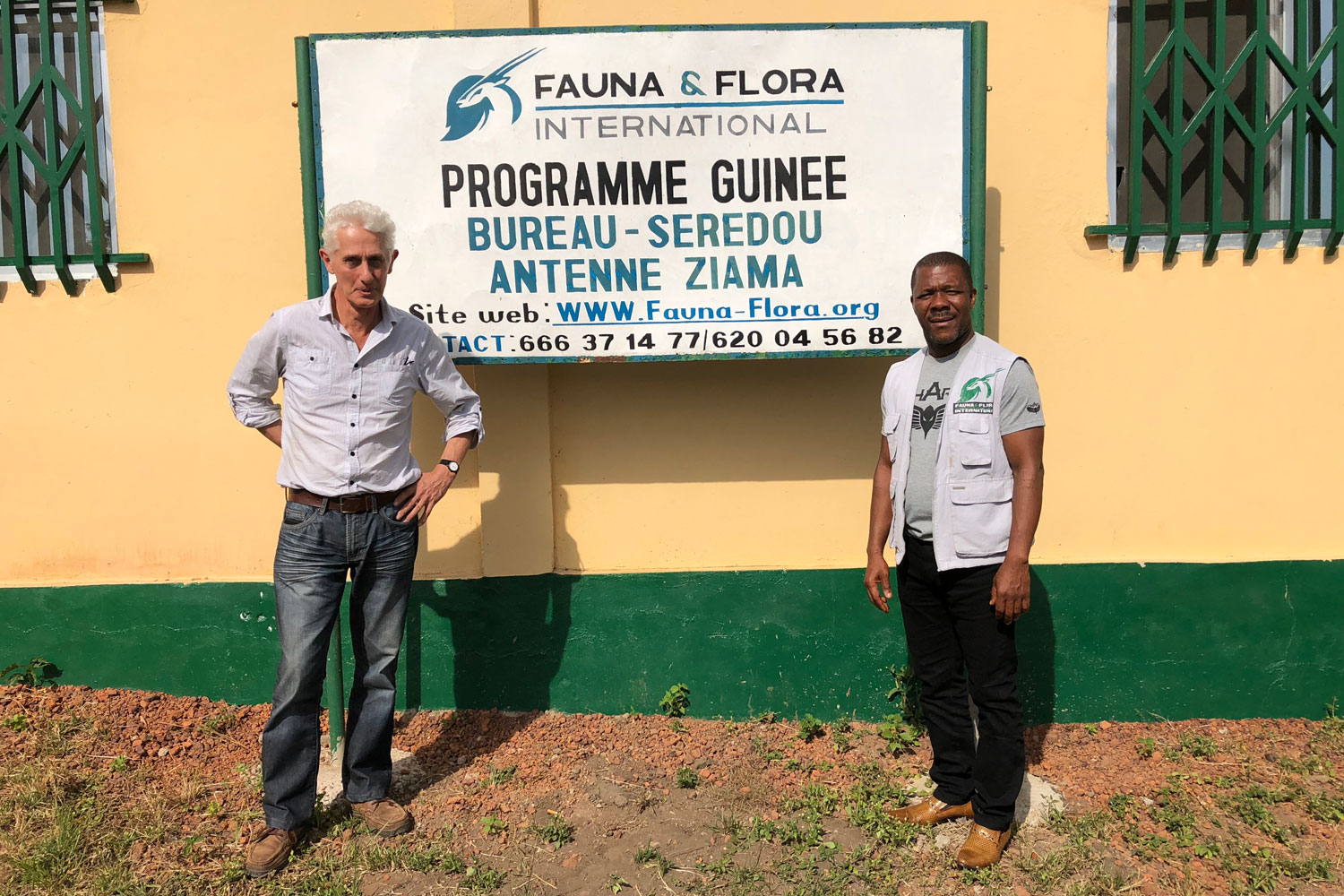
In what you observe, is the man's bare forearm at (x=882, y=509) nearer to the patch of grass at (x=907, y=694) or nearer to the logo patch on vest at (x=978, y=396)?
the logo patch on vest at (x=978, y=396)

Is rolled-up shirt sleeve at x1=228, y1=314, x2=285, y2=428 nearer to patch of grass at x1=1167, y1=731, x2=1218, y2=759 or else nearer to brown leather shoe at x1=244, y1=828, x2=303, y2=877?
brown leather shoe at x1=244, y1=828, x2=303, y2=877

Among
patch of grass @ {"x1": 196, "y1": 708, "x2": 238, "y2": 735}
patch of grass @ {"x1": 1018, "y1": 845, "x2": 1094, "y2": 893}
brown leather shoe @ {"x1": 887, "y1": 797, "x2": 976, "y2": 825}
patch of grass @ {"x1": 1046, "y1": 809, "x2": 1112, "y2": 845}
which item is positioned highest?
patch of grass @ {"x1": 196, "y1": 708, "x2": 238, "y2": 735}

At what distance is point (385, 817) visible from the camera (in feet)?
11.1

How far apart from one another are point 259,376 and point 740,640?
2.24 meters

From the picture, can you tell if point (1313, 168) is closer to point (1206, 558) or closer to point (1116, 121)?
point (1116, 121)

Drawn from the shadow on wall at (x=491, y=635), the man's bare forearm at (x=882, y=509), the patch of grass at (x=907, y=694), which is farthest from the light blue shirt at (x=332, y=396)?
the patch of grass at (x=907, y=694)

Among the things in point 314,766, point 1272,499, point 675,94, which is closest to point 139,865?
point 314,766

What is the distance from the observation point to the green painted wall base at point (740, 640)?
4102 mm

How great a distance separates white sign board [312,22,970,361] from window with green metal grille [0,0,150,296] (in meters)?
1.13

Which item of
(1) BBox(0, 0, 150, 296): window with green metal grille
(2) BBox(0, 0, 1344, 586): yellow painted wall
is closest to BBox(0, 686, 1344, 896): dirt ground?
(2) BBox(0, 0, 1344, 586): yellow painted wall

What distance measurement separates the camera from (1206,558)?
415cm

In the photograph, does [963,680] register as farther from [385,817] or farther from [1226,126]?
[1226,126]

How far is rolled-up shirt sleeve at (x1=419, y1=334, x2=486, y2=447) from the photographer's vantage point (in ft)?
11.3

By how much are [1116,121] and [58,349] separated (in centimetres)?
476
